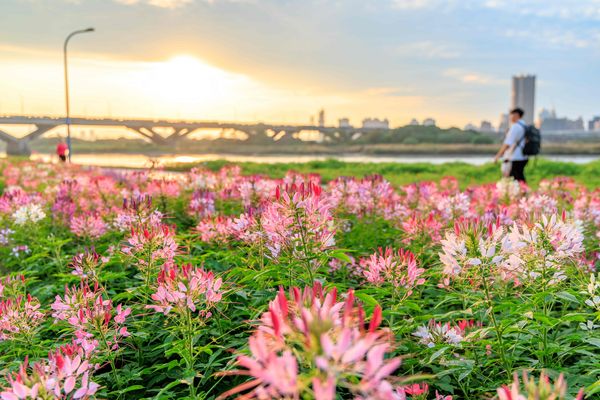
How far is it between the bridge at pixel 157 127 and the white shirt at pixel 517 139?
60337 millimetres

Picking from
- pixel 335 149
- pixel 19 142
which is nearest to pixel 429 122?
pixel 335 149

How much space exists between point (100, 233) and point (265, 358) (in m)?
4.48

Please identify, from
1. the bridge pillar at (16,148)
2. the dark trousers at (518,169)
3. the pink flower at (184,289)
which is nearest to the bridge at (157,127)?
the bridge pillar at (16,148)

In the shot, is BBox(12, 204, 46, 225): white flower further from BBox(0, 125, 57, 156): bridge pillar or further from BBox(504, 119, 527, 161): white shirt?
BBox(0, 125, 57, 156): bridge pillar

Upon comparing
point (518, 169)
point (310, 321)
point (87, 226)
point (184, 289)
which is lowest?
point (87, 226)

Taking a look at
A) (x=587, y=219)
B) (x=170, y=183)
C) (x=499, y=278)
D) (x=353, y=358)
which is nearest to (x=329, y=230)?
(x=499, y=278)

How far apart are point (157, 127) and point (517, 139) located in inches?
2432

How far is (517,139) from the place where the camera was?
11258mm

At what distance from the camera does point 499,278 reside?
2.46m

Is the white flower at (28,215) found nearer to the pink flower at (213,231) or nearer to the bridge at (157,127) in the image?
the pink flower at (213,231)

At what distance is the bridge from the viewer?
204 ft

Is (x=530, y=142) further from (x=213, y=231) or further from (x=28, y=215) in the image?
(x=28, y=215)

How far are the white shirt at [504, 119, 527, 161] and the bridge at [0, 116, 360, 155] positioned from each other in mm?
60337

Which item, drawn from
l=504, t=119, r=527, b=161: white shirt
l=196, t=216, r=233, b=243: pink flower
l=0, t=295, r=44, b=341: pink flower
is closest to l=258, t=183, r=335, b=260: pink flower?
l=0, t=295, r=44, b=341: pink flower
